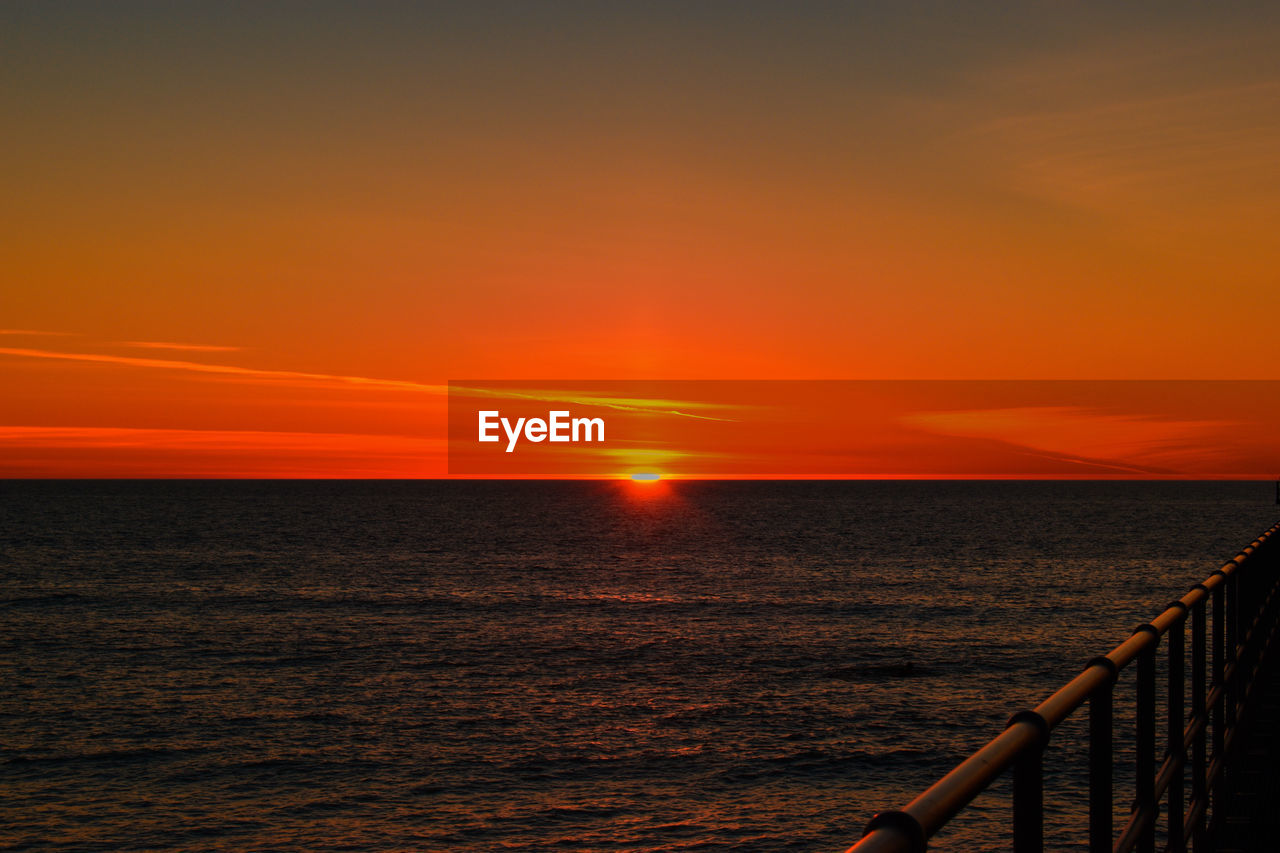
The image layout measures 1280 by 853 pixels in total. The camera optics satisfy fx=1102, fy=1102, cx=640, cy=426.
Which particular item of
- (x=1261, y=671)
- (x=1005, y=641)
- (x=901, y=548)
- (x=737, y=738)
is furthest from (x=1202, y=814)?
(x=901, y=548)

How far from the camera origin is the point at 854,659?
147 feet

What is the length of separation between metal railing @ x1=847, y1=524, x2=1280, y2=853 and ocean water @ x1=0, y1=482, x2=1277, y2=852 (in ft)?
56.8

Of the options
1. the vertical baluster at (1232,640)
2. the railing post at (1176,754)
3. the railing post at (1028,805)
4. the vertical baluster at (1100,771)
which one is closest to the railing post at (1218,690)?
the vertical baluster at (1232,640)

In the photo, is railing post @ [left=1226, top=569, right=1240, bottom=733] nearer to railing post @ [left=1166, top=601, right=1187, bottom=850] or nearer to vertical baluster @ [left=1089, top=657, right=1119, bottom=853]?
railing post @ [left=1166, top=601, right=1187, bottom=850]

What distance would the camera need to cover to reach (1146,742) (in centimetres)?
415

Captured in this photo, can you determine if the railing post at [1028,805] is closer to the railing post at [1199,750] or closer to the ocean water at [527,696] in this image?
the railing post at [1199,750]

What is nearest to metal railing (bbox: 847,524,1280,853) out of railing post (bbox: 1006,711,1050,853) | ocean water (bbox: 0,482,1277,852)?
railing post (bbox: 1006,711,1050,853)

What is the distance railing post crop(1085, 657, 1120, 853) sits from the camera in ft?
10.7

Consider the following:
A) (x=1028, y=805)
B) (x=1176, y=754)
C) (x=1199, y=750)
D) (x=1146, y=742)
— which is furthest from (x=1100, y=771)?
(x=1199, y=750)

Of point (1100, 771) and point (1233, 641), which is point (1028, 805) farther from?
point (1233, 641)

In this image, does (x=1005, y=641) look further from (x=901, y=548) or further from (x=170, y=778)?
(x=901, y=548)

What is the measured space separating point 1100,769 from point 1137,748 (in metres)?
0.60

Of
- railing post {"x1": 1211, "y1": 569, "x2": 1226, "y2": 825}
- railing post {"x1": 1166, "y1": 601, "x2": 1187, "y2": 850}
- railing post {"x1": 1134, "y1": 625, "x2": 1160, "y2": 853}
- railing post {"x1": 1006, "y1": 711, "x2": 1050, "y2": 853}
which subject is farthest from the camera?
railing post {"x1": 1211, "y1": 569, "x2": 1226, "y2": 825}

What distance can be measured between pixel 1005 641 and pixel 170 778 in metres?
35.5
